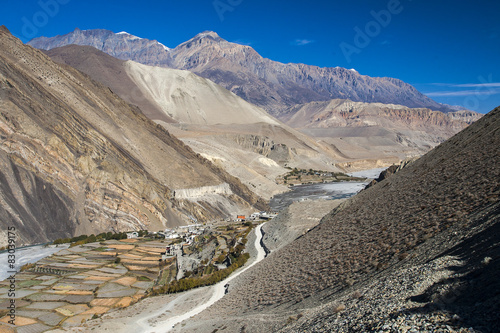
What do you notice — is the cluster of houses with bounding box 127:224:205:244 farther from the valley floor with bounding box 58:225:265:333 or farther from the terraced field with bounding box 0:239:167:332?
the valley floor with bounding box 58:225:265:333

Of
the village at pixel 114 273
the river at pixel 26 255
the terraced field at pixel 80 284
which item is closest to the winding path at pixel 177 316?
the village at pixel 114 273

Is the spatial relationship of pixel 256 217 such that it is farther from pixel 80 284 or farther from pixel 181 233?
pixel 80 284

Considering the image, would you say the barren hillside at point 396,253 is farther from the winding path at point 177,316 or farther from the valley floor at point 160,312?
the valley floor at point 160,312

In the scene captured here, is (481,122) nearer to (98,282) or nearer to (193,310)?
(193,310)

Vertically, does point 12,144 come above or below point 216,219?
above

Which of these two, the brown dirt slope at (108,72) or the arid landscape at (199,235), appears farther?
the brown dirt slope at (108,72)

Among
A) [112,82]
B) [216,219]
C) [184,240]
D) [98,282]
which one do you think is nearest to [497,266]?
[98,282]
